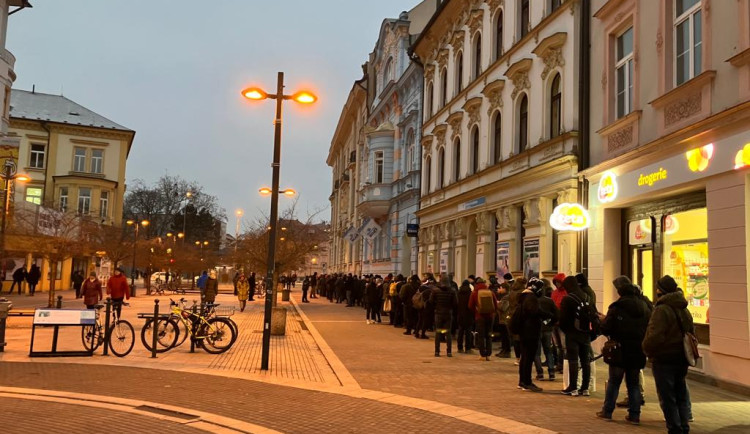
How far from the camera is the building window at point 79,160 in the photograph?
190 ft

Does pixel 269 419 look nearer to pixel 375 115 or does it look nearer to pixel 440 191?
pixel 440 191

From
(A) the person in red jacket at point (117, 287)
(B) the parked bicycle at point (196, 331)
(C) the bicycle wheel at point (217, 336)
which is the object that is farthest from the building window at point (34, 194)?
(C) the bicycle wheel at point (217, 336)

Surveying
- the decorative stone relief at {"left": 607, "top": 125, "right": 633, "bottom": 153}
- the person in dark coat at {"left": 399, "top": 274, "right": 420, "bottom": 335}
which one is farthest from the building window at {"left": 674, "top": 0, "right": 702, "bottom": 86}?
the person in dark coat at {"left": 399, "top": 274, "right": 420, "bottom": 335}

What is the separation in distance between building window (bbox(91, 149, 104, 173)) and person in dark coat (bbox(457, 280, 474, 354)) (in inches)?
2026

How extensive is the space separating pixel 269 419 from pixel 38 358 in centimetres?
684

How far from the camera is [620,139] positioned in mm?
13883

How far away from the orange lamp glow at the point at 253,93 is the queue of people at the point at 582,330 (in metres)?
5.65

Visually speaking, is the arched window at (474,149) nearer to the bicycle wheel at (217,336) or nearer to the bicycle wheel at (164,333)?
the bicycle wheel at (217,336)

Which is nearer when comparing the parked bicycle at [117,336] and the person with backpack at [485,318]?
→ the parked bicycle at [117,336]

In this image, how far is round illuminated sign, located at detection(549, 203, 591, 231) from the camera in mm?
14938

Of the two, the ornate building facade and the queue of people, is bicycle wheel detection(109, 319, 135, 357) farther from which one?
the ornate building facade

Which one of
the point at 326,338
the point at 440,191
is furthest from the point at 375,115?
the point at 326,338

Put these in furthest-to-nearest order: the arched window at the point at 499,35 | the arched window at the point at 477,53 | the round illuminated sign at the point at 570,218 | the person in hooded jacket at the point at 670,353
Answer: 1. the arched window at the point at 477,53
2. the arched window at the point at 499,35
3. the round illuminated sign at the point at 570,218
4. the person in hooded jacket at the point at 670,353

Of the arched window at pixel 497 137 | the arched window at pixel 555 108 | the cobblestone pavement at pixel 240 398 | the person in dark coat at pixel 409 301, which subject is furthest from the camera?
the arched window at pixel 497 137
